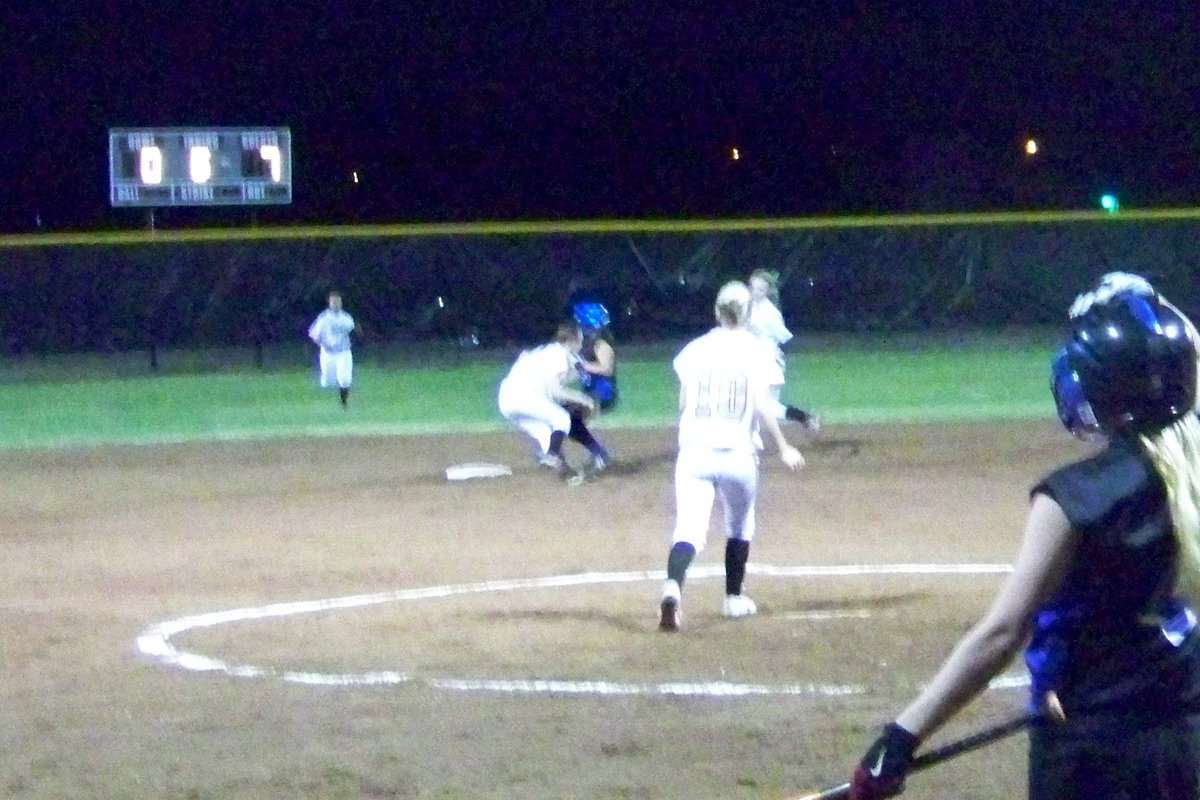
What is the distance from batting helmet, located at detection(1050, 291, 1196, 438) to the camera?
3252mm

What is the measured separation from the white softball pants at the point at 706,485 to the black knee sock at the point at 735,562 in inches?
5.9

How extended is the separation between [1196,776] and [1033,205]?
186 ft

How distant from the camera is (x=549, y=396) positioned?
16375 millimetres

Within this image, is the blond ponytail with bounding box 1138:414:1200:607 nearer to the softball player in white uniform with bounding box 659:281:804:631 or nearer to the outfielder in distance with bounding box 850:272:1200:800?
the outfielder in distance with bounding box 850:272:1200:800

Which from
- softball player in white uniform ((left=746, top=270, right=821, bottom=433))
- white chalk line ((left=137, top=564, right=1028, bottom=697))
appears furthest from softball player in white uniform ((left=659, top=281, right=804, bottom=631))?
softball player in white uniform ((left=746, top=270, right=821, bottom=433))

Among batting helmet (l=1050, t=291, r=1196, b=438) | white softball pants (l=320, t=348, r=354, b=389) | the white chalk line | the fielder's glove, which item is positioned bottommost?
white softball pants (l=320, t=348, r=354, b=389)

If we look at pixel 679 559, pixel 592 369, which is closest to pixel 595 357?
pixel 592 369

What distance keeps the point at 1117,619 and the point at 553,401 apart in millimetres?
13226

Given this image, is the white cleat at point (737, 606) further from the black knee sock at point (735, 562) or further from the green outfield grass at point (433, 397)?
the green outfield grass at point (433, 397)

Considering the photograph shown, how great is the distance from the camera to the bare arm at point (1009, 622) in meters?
3.13

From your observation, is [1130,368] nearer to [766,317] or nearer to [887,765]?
[887,765]

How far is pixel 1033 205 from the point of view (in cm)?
5831

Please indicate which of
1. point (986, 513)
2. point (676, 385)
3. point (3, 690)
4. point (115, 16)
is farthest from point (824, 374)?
point (115, 16)

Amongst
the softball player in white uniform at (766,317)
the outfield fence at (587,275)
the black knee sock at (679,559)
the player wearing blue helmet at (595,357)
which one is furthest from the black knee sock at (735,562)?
the outfield fence at (587,275)
